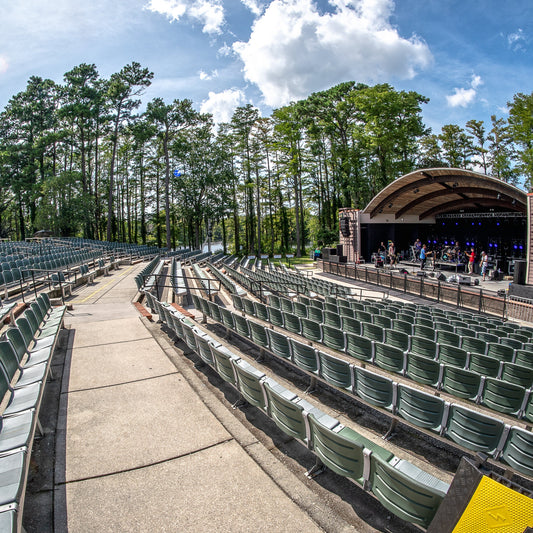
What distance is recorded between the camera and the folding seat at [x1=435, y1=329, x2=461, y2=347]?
6965 millimetres

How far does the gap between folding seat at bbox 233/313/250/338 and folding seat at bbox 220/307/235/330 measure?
0.51 feet

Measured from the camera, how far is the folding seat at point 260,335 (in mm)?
6129

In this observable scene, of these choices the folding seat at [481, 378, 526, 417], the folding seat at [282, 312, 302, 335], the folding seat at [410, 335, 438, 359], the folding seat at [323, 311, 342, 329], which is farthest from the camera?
the folding seat at [323, 311, 342, 329]

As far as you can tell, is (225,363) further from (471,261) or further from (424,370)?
(471,261)

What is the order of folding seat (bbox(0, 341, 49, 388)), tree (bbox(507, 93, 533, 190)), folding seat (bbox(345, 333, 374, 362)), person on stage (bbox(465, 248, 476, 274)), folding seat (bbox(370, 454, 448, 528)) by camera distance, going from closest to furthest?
1. folding seat (bbox(370, 454, 448, 528))
2. folding seat (bbox(0, 341, 49, 388))
3. folding seat (bbox(345, 333, 374, 362))
4. person on stage (bbox(465, 248, 476, 274))
5. tree (bbox(507, 93, 533, 190))

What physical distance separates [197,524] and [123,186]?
57556 millimetres

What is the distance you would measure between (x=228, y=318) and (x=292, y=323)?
145cm

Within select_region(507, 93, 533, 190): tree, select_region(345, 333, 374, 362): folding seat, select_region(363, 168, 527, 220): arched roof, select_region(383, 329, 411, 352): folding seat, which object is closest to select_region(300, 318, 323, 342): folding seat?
select_region(345, 333, 374, 362): folding seat

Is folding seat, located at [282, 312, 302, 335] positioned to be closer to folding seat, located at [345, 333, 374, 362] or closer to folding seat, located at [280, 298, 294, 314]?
folding seat, located at [345, 333, 374, 362]

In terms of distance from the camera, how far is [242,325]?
6922 millimetres

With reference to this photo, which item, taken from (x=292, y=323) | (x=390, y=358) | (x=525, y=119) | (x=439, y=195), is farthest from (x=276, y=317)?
(x=525, y=119)

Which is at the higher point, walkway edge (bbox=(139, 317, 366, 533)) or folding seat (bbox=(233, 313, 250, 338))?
folding seat (bbox=(233, 313, 250, 338))

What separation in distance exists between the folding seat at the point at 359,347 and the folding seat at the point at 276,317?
206 centimetres

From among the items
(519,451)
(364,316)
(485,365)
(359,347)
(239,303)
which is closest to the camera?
(519,451)
